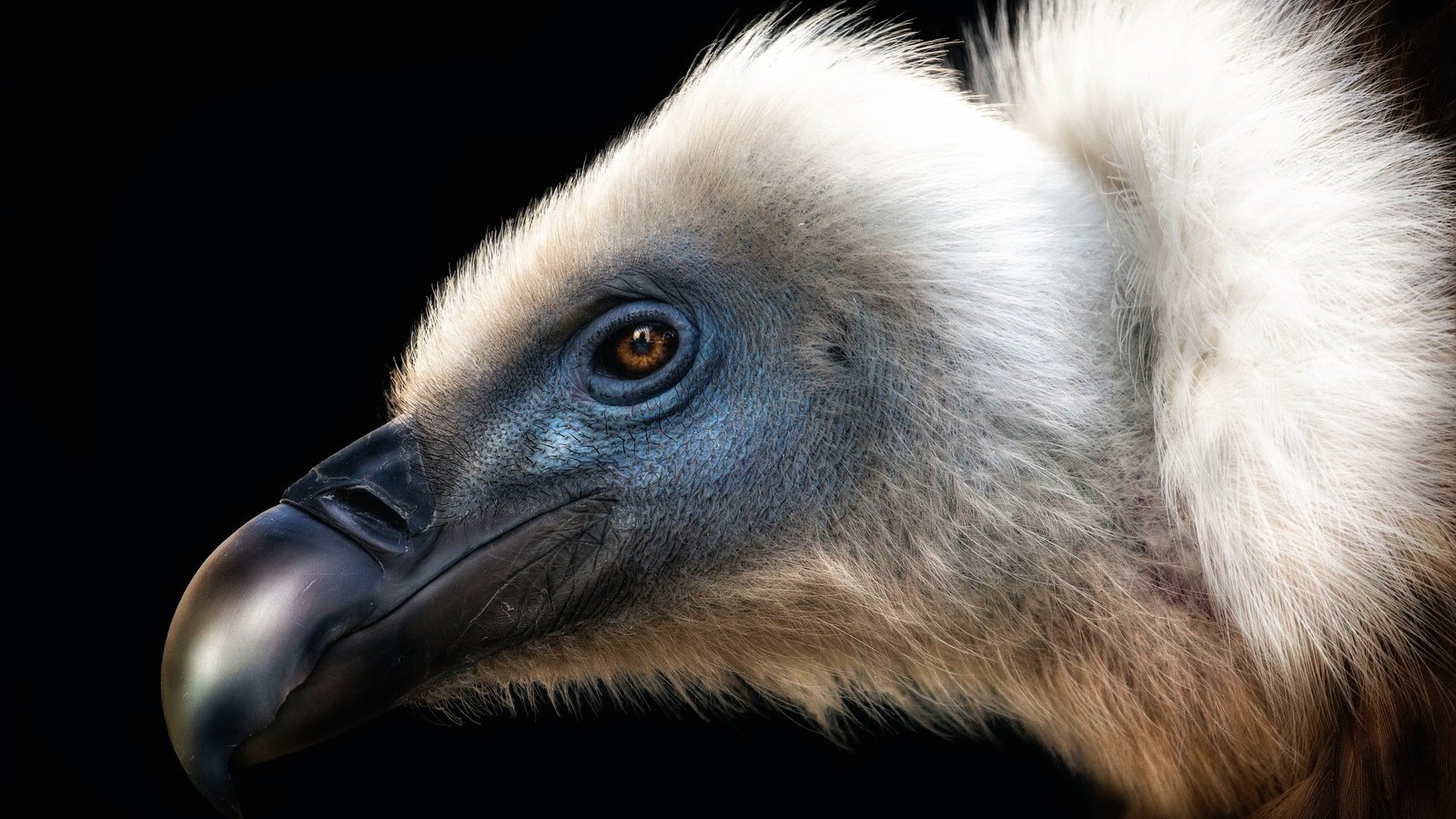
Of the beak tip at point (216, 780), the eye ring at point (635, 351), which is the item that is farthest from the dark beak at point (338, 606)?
the eye ring at point (635, 351)

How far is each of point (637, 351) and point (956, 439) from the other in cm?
41

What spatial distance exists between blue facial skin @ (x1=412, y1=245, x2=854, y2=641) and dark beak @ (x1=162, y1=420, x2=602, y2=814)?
3 centimetres

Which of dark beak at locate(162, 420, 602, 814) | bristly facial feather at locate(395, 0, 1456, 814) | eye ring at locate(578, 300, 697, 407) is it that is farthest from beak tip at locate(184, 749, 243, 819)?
eye ring at locate(578, 300, 697, 407)

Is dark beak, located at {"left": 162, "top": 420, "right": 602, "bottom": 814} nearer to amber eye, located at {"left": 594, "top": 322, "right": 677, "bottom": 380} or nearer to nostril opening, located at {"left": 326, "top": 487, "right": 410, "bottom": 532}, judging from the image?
nostril opening, located at {"left": 326, "top": 487, "right": 410, "bottom": 532}

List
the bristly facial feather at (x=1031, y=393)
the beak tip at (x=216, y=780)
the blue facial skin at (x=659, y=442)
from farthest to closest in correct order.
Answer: the blue facial skin at (x=659, y=442), the beak tip at (x=216, y=780), the bristly facial feather at (x=1031, y=393)

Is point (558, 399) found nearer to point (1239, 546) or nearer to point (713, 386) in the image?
Answer: point (713, 386)

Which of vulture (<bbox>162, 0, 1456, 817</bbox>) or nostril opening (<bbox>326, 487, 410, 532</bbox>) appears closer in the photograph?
vulture (<bbox>162, 0, 1456, 817</bbox>)

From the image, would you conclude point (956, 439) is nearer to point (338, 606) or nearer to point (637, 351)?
point (637, 351)

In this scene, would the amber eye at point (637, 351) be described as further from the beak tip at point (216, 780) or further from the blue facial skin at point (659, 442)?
the beak tip at point (216, 780)

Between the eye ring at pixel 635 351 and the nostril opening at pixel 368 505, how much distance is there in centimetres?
28

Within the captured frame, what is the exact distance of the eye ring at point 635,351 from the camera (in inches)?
60.5

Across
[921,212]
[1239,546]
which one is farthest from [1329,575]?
[921,212]

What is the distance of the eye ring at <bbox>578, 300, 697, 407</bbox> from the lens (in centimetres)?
154

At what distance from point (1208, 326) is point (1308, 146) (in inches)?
8.8
